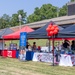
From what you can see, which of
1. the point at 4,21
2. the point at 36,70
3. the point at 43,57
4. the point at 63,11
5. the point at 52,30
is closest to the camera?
the point at 36,70

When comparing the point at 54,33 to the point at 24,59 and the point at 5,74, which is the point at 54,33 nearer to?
the point at 24,59

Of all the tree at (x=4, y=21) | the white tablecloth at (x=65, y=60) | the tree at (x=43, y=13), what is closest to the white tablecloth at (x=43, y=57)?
the white tablecloth at (x=65, y=60)

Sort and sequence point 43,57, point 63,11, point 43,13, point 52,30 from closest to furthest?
point 52,30 < point 43,57 < point 63,11 < point 43,13

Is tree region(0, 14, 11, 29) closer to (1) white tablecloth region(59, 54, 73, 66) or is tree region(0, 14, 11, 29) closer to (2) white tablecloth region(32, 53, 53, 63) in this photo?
(2) white tablecloth region(32, 53, 53, 63)

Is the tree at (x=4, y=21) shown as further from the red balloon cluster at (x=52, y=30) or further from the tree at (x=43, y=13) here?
the red balloon cluster at (x=52, y=30)

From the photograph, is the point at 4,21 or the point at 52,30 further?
the point at 4,21

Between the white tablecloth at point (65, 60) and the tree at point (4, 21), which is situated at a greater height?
the tree at point (4, 21)

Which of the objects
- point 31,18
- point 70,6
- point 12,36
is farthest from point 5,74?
point 31,18

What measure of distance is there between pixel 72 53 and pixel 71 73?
413 centimetres

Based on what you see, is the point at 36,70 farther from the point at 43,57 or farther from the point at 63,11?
the point at 63,11

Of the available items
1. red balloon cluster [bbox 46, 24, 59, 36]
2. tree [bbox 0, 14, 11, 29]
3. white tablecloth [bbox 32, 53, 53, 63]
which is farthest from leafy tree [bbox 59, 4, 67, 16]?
red balloon cluster [bbox 46, 24, 59, 36]

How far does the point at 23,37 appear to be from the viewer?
19641mm

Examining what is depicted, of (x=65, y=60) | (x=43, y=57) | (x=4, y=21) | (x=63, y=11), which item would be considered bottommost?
(x=65, y=60)

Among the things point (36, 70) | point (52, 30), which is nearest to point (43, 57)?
point (52, 30)
